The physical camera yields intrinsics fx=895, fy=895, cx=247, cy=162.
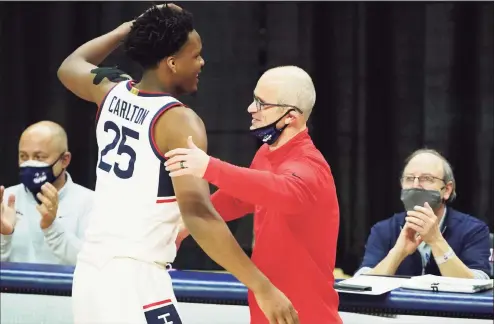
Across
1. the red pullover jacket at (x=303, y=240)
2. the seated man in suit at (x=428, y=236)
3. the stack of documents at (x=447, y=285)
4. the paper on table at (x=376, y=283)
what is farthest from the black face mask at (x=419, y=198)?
the red pullover jacket at (x=303, y=240)

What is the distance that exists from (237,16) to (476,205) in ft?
5.86

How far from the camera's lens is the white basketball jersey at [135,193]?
2.37 metres

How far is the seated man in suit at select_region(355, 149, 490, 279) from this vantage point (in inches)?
141

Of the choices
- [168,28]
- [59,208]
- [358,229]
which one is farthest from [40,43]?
[168,28]

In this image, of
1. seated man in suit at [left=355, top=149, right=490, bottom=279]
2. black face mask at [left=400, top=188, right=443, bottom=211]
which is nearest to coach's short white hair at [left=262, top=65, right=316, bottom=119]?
seated man in suit at [left=355, top=149, right=490, bottom=279]

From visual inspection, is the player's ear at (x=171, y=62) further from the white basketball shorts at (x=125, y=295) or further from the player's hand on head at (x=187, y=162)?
the white basketball shorts at (x=125, y=295)

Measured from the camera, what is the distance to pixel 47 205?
3910 mm

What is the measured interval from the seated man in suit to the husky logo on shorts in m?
1.49

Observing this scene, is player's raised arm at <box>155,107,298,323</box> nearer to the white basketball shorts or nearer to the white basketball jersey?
the white basketball jersey

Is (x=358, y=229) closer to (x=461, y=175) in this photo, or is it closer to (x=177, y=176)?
(x=461, y=175)

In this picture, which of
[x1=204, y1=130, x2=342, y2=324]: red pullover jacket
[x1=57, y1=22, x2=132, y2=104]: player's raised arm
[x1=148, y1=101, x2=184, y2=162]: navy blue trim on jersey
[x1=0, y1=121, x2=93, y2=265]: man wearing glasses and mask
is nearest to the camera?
[x1=148, y1=101, x2=184, y2=162]: navy blue trim on jersey

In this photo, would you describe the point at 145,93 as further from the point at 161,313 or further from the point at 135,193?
the point at 161,313

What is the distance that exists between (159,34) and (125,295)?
706 millimetres

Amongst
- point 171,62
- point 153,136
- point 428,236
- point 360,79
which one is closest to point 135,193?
point 153,136
